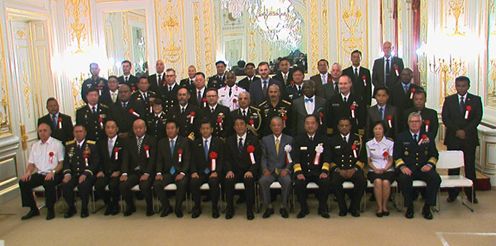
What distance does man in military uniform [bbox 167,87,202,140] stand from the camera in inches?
235

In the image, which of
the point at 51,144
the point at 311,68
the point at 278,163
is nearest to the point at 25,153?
the point at 51,144

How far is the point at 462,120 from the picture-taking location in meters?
5.64

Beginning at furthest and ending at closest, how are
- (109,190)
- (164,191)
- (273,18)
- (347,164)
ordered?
(273,18) → (109,190) → (164,191) → (347,164)

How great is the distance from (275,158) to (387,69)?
8.57 feet

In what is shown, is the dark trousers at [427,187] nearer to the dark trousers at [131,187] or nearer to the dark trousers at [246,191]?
the dark trousers at [246,191]

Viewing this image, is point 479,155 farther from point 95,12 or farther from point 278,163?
point 95,12

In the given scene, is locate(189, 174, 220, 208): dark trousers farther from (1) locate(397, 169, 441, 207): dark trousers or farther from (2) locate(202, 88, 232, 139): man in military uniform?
(1) locate(397, 169, 441, 207): dark trousers

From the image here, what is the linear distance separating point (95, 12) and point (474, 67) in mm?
6450

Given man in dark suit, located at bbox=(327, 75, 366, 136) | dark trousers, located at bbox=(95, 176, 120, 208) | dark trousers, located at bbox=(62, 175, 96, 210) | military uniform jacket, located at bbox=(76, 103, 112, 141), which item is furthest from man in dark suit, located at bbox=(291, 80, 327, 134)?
dark trousers, located at bbox=(62, 175, 96, 210)

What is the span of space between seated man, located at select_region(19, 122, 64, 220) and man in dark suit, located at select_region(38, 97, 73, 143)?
295 millimetres

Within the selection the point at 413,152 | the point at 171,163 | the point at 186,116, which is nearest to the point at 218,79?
the point at 186,116

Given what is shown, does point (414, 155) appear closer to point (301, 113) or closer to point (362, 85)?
point (301, 113)

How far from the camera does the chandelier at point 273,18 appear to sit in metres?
8.61

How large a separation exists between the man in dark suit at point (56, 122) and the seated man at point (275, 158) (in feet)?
8.78
